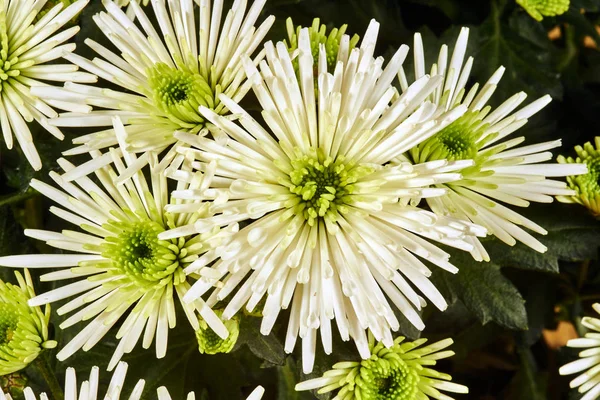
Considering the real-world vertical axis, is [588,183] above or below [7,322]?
above

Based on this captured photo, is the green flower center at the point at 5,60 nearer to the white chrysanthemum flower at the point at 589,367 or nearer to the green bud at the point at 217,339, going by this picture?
the green bud at the point at 217,339

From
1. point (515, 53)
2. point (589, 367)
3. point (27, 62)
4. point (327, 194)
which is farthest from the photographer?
point (515, 53)

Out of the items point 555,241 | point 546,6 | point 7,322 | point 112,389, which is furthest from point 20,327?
point 546,6

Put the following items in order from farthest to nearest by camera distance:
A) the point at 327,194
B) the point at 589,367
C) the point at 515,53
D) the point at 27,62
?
the point at 515,53 → the point at 589,367 → the point at 27,62 → the point at 327,194

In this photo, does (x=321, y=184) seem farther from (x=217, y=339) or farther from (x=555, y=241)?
(x=555, y=241)

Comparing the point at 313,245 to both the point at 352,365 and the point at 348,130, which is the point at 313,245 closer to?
the point at 348,130

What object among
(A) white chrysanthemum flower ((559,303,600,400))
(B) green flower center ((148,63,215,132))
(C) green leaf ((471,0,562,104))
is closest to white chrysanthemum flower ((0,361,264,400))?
(B) green flower center ((148,63,215,132))

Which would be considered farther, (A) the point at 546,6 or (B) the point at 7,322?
(A) the point at 546,6

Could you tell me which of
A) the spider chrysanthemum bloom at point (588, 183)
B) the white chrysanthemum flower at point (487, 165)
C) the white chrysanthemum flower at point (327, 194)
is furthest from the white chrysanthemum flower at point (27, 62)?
the spider chrysanthemum bloom at point (588, 183)
